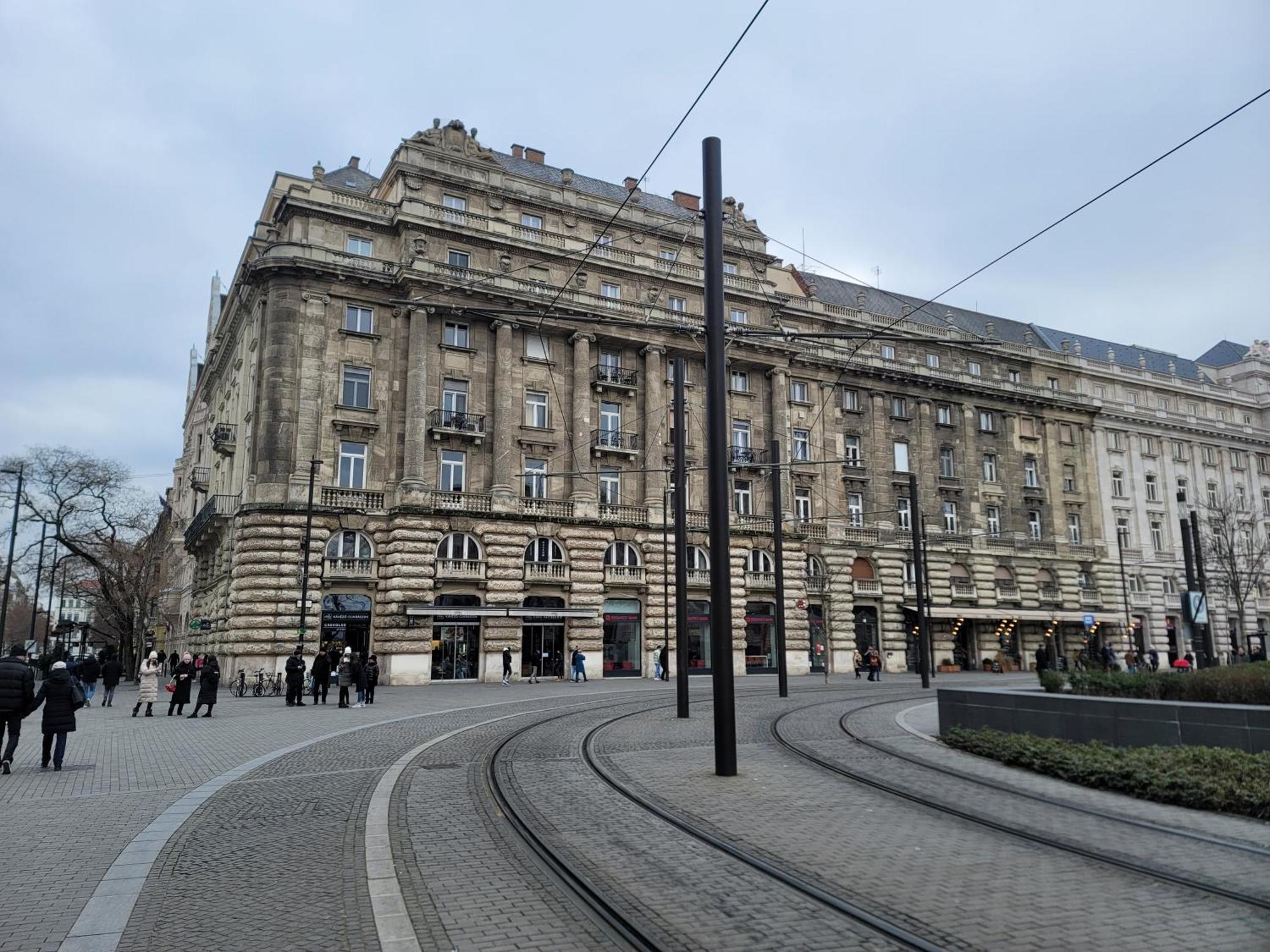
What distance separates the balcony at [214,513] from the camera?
42062 millimetres

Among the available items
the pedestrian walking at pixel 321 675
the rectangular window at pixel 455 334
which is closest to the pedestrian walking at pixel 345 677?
the pedestrian walking at pixel 321 675

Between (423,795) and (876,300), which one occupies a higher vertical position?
(876,300)

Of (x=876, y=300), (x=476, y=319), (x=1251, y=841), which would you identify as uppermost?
(x=876, y=300)

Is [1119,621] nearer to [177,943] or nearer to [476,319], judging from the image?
[476,319]

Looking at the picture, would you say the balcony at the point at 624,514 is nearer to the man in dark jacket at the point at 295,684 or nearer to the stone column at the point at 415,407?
the stone column at the point at 415,407

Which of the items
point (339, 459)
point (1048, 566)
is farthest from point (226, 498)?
point (1048, 566)

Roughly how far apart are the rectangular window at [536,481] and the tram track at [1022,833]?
90.8 feet

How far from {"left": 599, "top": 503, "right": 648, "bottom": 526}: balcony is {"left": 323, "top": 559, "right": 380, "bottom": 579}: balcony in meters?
10.4

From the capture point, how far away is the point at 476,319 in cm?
4225

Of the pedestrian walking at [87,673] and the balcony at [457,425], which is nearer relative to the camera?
the pedestrian walking at [87,673]

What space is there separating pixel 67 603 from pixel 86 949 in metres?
102

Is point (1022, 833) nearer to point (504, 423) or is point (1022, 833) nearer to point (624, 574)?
point (624, 574)

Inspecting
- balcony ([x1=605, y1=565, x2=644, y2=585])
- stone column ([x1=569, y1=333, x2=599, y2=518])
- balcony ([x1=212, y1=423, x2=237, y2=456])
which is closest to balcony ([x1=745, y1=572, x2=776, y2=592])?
balcony ([x1=605, y1=565, x2=644, y2=585])

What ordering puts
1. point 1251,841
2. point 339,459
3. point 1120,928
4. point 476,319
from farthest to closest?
point 476,319 < point 339,459 < point 1251,841 < point 1120,928
